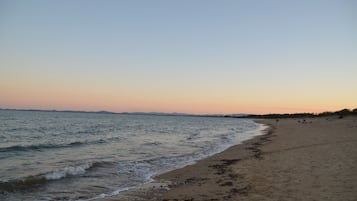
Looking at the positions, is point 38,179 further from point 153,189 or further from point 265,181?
point 265,181

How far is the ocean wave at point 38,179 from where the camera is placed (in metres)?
12.0

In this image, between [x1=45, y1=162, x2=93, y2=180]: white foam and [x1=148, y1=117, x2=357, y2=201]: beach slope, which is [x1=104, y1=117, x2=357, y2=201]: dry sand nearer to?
[x1=148, y1=117, x2=357, y2=201]: beach slope

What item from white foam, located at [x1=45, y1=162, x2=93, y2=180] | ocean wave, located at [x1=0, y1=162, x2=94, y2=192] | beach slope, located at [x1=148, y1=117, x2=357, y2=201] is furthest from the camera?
white foam, located at [x1=45, y1=162, x2=93, y2=180]

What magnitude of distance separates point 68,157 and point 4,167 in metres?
4.24

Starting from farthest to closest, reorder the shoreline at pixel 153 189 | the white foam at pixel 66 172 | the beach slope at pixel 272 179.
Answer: the white foam at pixel 66 172 < the shoreline at pixel 153 189 < the beach slope at pixel 272 179

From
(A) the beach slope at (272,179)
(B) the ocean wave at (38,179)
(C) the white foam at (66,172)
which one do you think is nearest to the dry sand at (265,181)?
(A) the beach slope at (272,179)

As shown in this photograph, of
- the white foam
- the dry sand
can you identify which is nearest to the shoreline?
the dry sand

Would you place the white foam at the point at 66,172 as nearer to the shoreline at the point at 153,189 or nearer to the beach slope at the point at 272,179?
the shoreline at the point at 153,189

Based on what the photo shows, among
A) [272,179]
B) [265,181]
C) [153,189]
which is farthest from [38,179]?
[272,179]

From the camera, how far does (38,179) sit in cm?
1305

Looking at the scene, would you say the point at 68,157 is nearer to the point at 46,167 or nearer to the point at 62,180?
the point at 46,167

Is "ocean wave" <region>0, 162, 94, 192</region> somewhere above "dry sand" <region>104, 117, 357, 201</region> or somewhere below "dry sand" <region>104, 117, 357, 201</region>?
below

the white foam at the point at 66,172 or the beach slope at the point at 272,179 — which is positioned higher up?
the beach slope at the point at 272,179

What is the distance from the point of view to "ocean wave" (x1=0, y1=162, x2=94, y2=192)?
39.3ft
